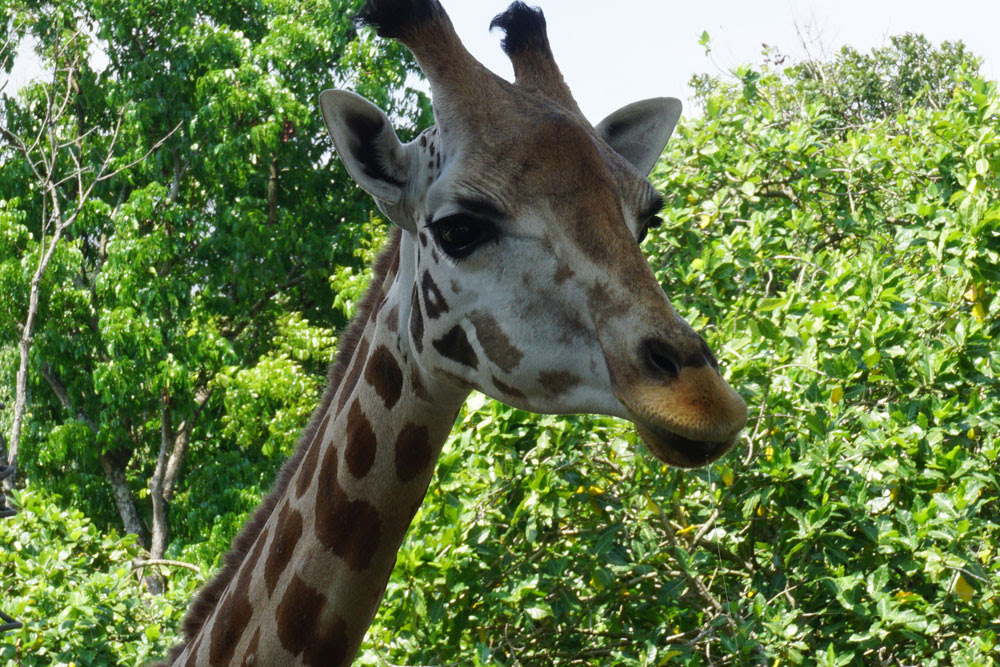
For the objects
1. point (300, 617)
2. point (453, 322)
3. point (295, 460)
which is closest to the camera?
point (453, 322)

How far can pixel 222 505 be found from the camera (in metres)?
12.7

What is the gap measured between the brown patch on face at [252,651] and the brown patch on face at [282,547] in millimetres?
97

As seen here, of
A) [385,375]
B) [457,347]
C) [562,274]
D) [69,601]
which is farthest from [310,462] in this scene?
[69,601]

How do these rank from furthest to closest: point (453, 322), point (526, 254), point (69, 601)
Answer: point (69, 601), point (453, 322), point (526, 254)

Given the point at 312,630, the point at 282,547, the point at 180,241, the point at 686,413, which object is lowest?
the point at 312,630

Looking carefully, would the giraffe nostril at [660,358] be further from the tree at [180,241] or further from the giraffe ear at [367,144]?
the tree at [180,241]

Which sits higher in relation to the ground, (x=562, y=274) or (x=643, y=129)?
(x=643, y=129)

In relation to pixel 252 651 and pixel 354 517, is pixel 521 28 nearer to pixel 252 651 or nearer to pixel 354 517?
pixel 354 517

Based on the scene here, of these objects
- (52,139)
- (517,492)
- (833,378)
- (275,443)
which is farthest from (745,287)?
(52,139)

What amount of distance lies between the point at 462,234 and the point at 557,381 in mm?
372

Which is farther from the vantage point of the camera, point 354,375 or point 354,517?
point 354,375

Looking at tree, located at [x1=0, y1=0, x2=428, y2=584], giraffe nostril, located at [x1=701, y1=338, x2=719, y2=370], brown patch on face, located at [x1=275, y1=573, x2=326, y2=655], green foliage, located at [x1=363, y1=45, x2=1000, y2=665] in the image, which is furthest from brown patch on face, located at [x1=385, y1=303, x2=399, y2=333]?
tree, located at [x1=0, y1=0, x2=428, y2=584]

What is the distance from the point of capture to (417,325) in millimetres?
2217

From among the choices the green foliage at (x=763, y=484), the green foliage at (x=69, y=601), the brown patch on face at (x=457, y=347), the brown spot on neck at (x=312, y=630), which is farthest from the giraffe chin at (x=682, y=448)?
the green foliage at (x=69, y=601)
